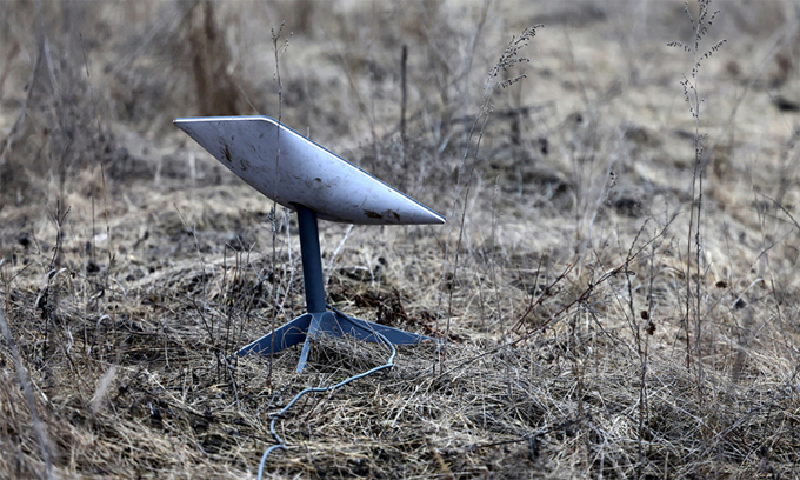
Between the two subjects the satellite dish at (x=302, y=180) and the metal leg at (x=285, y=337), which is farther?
the metal leg at (x=285, y=337)

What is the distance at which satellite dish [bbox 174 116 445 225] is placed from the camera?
249 cm

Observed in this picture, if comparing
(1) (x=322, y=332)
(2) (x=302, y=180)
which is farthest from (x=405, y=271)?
(2) (x=302, y=180)

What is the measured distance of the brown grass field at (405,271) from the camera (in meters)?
2.29

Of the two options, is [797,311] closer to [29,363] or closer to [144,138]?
[29,363]

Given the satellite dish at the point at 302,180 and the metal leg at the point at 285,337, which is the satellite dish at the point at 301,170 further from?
Result: the metal leg at the point at 285,337

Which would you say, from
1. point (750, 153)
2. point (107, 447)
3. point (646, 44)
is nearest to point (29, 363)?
point (107, 447)

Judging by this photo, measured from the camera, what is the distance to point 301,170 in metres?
2.54

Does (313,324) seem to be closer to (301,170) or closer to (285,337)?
(285,337)

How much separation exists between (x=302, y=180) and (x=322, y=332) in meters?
0.64

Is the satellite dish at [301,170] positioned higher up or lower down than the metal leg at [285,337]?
higher up

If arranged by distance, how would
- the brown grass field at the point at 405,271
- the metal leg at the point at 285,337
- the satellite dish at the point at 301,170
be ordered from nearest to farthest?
1. the brown grass field at the point at 405,271
2. the satellite dish at the point at 301,170
3. the metal leg at the point at 285,337

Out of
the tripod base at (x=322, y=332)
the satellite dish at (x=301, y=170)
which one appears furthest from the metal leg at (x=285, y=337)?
the satellite dish at (x=301, y=170)

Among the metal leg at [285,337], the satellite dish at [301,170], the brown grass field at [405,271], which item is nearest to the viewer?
the brown grass field at [405,271]

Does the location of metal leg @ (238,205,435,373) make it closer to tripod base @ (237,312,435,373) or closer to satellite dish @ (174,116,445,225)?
tripod base @ (237,312,435,373)
